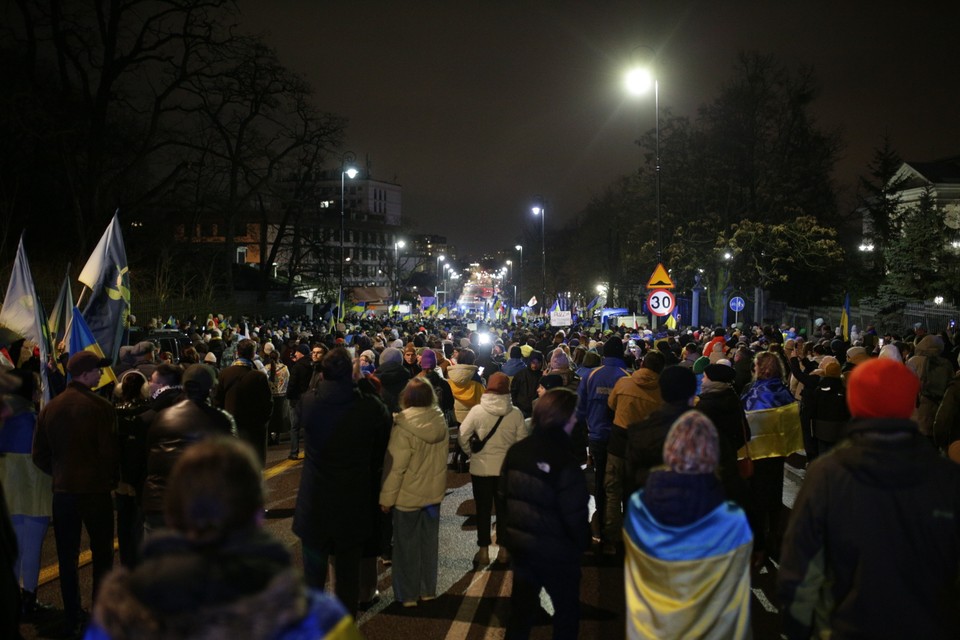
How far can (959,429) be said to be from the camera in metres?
8.30

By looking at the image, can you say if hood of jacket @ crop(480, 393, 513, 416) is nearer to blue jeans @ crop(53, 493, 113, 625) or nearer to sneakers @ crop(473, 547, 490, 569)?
sneakers @ crop(473, 547, 490, 569)

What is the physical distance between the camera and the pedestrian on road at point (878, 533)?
11.2 ft

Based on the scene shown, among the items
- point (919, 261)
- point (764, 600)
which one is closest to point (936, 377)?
point (764, 600)

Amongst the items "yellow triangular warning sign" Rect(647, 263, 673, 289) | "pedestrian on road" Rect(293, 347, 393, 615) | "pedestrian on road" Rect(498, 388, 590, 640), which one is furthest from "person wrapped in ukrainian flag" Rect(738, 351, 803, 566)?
"yellow triangular warning sign" Rect(647, 263, 673, 289)

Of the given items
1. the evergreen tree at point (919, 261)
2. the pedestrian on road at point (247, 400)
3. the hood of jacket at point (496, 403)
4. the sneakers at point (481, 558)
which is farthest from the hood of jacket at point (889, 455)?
the evergreen tree at point (919, 261)

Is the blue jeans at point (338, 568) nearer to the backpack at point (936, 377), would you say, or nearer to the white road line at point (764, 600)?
the white road line at point (764, 600)

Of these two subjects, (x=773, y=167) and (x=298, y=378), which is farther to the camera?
(x=773, y=167)

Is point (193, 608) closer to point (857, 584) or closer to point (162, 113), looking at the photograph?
point (857, 584)

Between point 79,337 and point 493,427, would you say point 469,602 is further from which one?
point 79,337

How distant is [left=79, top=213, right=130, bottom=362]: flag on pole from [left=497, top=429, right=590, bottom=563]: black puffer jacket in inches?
290

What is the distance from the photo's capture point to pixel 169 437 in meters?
5.59

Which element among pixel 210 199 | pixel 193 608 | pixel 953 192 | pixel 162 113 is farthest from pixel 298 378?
pixel 953 192

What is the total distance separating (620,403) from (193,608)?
19.5ft

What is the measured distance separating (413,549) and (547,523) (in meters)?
1.78
